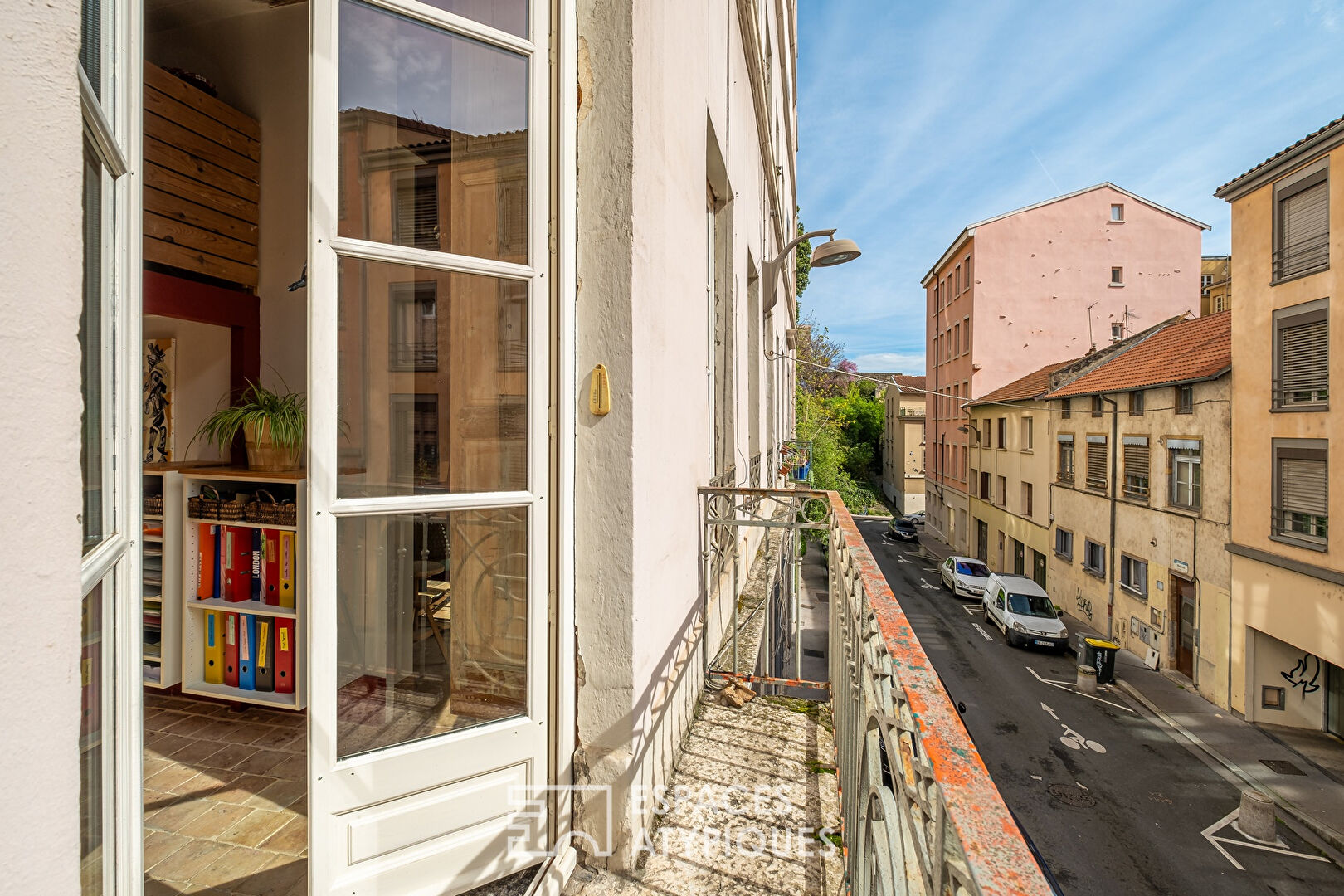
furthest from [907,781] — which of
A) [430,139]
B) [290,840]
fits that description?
[290,840]

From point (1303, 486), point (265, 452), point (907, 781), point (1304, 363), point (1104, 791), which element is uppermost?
point (1304, 363)

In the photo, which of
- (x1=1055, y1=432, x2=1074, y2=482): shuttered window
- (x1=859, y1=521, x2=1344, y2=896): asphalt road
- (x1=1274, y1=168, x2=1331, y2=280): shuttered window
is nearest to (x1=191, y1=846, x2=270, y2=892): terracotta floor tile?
(x1=859, y1=521, x2=1344, y2=896): asphalt road

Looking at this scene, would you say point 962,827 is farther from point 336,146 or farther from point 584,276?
point 336,146

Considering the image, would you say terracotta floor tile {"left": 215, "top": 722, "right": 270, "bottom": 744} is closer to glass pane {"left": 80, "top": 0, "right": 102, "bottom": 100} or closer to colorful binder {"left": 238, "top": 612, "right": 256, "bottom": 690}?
Result: colorful binder {"left": 238, "top": 612, "right": 256, "bottom": 690}

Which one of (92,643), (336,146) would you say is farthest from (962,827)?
(336,146)

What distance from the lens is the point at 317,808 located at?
1.59 m

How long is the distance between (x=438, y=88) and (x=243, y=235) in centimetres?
314

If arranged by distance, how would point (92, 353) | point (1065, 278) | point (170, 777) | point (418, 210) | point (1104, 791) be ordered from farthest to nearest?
point (1065, 278), point (1104, 791), point (170, 777), point (418, 210), point (92, 353)

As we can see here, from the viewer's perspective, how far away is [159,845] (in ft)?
7.88

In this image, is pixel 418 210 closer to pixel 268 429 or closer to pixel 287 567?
pixel 268 429

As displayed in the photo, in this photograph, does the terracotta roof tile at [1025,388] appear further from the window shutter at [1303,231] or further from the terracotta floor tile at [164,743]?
the terracotta floor tile at [164,743]

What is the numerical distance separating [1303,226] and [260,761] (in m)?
17.9

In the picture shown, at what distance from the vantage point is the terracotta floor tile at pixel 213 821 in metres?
2.48

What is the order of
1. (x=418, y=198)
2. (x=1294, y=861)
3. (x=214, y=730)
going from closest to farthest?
(x=418, y=198) → (x=214, y=730) → (x=1294, y=861)
